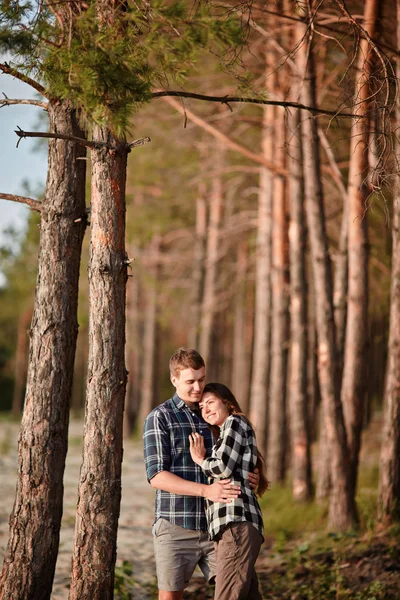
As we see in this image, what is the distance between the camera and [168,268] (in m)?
21.0

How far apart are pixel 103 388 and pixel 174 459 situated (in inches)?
28.1

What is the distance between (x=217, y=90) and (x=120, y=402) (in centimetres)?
896

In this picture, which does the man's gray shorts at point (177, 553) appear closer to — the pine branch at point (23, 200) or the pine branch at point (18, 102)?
the pine branch at point (23, 200)

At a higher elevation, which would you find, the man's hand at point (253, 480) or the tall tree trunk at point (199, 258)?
the tall tree trunk at point (199, 258)

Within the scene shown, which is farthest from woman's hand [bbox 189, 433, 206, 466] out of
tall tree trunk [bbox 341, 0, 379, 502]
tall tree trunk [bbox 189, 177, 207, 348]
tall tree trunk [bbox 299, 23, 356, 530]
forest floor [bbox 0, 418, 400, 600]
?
tall tree trunk [bbox 189, 177, 207, 348]

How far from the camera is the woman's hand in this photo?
415 centimetres

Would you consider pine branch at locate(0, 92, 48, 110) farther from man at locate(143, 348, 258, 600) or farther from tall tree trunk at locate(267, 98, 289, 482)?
tall tree trunk at locate(267, 98, 289, 482)

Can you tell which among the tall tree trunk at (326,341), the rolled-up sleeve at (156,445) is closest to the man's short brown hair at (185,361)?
the rolled-up sleeve at (156,445)

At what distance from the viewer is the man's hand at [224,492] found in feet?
13.1

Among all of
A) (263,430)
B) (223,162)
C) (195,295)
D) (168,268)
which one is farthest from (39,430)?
(168,268)

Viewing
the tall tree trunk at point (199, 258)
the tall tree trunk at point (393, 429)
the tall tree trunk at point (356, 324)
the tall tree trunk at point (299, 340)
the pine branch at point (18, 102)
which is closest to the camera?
the pine branch at point (18, 102)

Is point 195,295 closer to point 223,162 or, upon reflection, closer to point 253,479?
point 223,162

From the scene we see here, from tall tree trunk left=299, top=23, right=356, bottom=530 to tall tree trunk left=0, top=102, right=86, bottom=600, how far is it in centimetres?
397

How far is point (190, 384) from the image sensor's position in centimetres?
428
